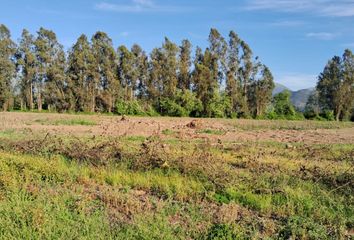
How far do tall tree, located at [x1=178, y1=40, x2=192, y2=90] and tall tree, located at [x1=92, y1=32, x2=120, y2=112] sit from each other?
832 cm

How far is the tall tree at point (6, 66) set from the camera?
5146 centimetres

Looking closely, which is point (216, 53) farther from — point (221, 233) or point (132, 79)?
point (221, 233)

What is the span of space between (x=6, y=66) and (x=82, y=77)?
9.20m

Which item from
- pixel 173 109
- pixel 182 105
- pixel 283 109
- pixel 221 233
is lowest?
pixel 221 233

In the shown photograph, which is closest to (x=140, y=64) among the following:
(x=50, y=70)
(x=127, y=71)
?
(x=127, y=71)

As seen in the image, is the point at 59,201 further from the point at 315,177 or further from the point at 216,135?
the point at 216,135

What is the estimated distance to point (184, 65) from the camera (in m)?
54.7

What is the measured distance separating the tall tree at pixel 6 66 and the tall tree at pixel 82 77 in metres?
7.02

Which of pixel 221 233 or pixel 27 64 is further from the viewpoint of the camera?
pixel 27 64

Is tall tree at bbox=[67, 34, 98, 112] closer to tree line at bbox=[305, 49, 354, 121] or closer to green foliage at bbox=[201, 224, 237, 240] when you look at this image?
tree line at bbox=[305, 49, 354, 121]

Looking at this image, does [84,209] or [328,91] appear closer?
[84,209]

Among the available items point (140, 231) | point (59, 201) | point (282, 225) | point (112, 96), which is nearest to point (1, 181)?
point (59, 201)

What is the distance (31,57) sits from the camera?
52.2m

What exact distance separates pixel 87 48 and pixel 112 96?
22.7 feet
